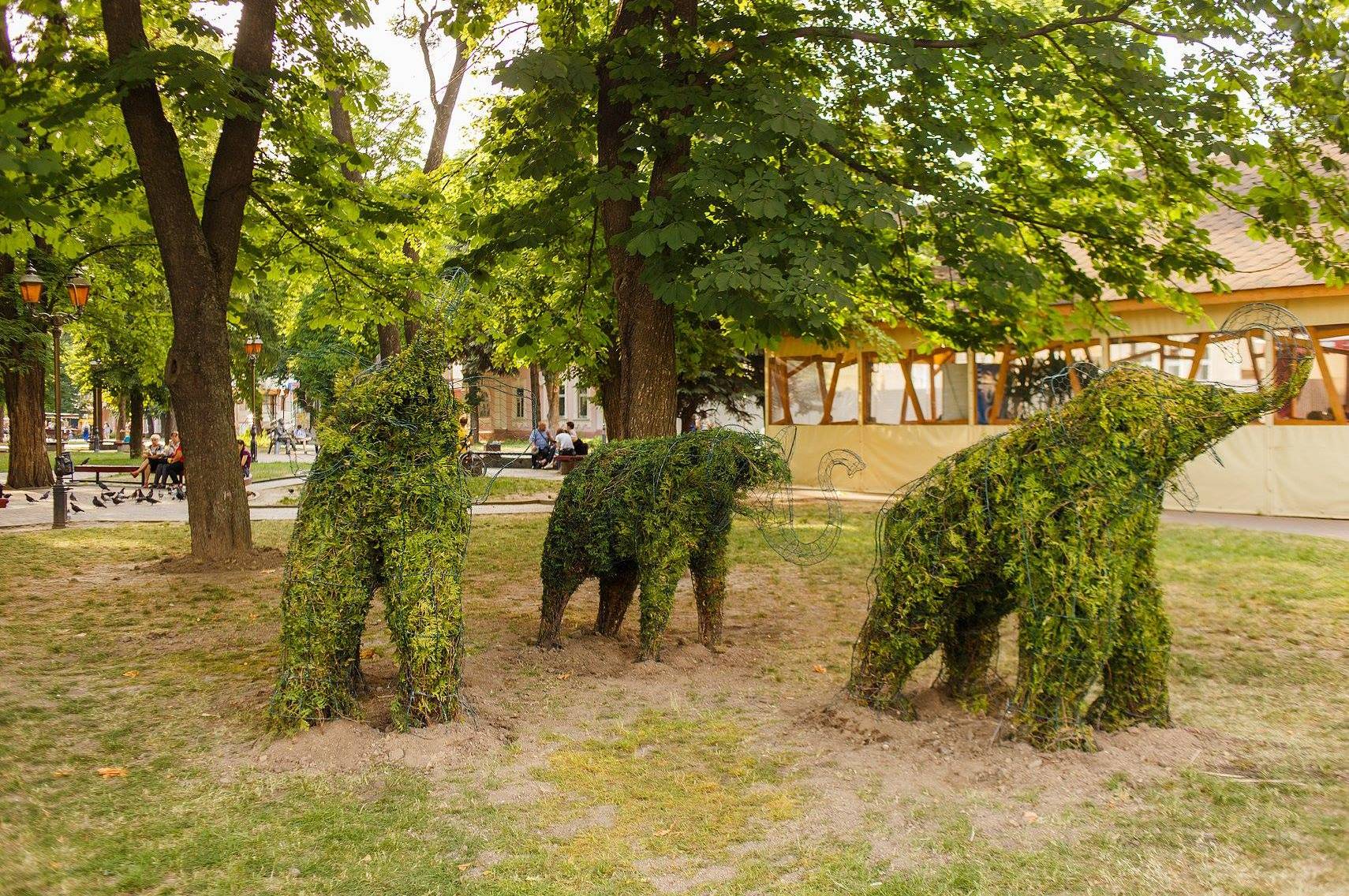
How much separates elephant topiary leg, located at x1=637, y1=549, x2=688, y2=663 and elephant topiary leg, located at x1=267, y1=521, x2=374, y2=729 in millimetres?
2304

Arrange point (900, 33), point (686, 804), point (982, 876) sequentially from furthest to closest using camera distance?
point (900, 33)
point (686, 804)
point (982, 876)

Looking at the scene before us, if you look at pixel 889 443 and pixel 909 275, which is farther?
pixel 889 443

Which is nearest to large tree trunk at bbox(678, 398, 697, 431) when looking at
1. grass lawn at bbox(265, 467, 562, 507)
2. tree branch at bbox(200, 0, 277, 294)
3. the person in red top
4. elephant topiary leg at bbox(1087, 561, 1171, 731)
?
grass lawn at bbox(265, 467, 562, 507)

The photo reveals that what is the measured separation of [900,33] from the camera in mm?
9859

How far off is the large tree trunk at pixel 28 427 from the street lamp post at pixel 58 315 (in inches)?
56.1

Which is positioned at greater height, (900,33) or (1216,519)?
(900,33)

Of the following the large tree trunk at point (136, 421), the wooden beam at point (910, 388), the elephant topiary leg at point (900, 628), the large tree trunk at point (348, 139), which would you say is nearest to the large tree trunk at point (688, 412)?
the wooden beam at point (910, 388)

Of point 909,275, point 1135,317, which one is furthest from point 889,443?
point 909,275

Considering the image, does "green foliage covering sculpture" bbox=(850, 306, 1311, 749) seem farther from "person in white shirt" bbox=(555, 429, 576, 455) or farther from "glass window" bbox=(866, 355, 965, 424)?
"person in white shirt" bbox=(555, 429, 576, 455)

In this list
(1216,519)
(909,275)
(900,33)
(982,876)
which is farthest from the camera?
(1216,519)

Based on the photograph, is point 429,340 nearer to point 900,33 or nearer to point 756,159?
point 756,159

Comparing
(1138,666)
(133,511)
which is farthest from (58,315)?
(1138,666)

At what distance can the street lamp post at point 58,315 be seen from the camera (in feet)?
52.7

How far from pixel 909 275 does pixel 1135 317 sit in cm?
852
